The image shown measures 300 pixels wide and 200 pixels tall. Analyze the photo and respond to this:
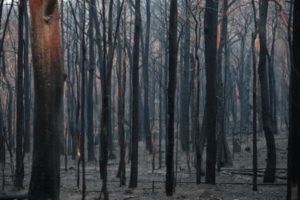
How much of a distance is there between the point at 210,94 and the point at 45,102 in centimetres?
568

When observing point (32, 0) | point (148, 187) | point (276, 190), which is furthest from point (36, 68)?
point (276, 190)

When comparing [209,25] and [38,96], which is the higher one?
[209,25]

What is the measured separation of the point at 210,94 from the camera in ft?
41.5

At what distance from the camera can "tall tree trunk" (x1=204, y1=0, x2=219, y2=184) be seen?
12.6 m

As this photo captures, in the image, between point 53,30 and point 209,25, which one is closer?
point 53,30

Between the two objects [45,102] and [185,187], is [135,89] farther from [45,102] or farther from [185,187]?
[45,102]

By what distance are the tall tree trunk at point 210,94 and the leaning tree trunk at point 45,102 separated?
17.7 ft

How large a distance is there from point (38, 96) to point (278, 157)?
1336cm

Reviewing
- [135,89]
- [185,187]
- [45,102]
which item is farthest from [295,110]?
[45,102]

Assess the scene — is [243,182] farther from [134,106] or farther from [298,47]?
[298,47]

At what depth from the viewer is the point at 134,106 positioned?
12.5 meters

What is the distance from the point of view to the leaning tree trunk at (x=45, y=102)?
820 cm

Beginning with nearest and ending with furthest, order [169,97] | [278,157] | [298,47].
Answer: [298,47] < [169,97] < [278,157]

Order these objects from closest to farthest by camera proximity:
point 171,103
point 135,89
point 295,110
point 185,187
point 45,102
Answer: point 45,102
point 295,110
point 171,103
point 185,187
point 135,89
